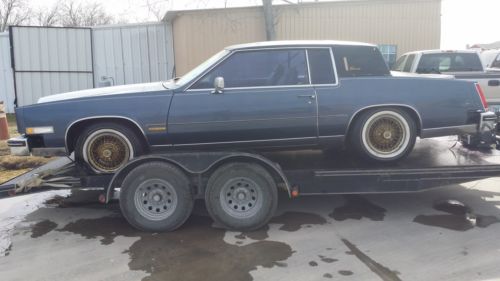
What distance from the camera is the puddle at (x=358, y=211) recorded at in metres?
5.51

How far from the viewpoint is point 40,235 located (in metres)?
5.08

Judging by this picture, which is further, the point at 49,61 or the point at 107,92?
the point at 49,61

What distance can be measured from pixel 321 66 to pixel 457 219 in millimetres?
2362

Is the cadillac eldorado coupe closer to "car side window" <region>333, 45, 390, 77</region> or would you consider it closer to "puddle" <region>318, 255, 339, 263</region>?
"car side window" <region>333, 45, 390, 77</region>

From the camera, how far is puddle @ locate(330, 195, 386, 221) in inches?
217

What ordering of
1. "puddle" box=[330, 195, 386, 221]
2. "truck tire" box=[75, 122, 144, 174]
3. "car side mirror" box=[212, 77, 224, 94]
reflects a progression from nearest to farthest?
1. "car side mirror" box=[212, 77, 224, 94]
2. "truck tire" box=[75, 122, 144, 174]
3. "puddle" box=[330, 195, 386, 221]

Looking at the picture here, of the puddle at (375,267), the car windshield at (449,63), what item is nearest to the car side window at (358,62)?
the puddle at (375,267)

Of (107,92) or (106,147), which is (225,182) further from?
(107,92)

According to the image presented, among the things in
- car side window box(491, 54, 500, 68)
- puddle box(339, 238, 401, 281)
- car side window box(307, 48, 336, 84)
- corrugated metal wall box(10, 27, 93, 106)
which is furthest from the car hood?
corrugated metal wall box(10, 27, 93, 106)

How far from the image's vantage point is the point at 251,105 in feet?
17.0

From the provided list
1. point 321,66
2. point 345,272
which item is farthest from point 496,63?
point 345,272

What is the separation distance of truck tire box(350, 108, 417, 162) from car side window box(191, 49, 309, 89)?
0.85m

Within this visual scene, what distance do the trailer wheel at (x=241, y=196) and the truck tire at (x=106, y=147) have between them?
100 centimetres

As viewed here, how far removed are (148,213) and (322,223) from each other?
6.43 ft
